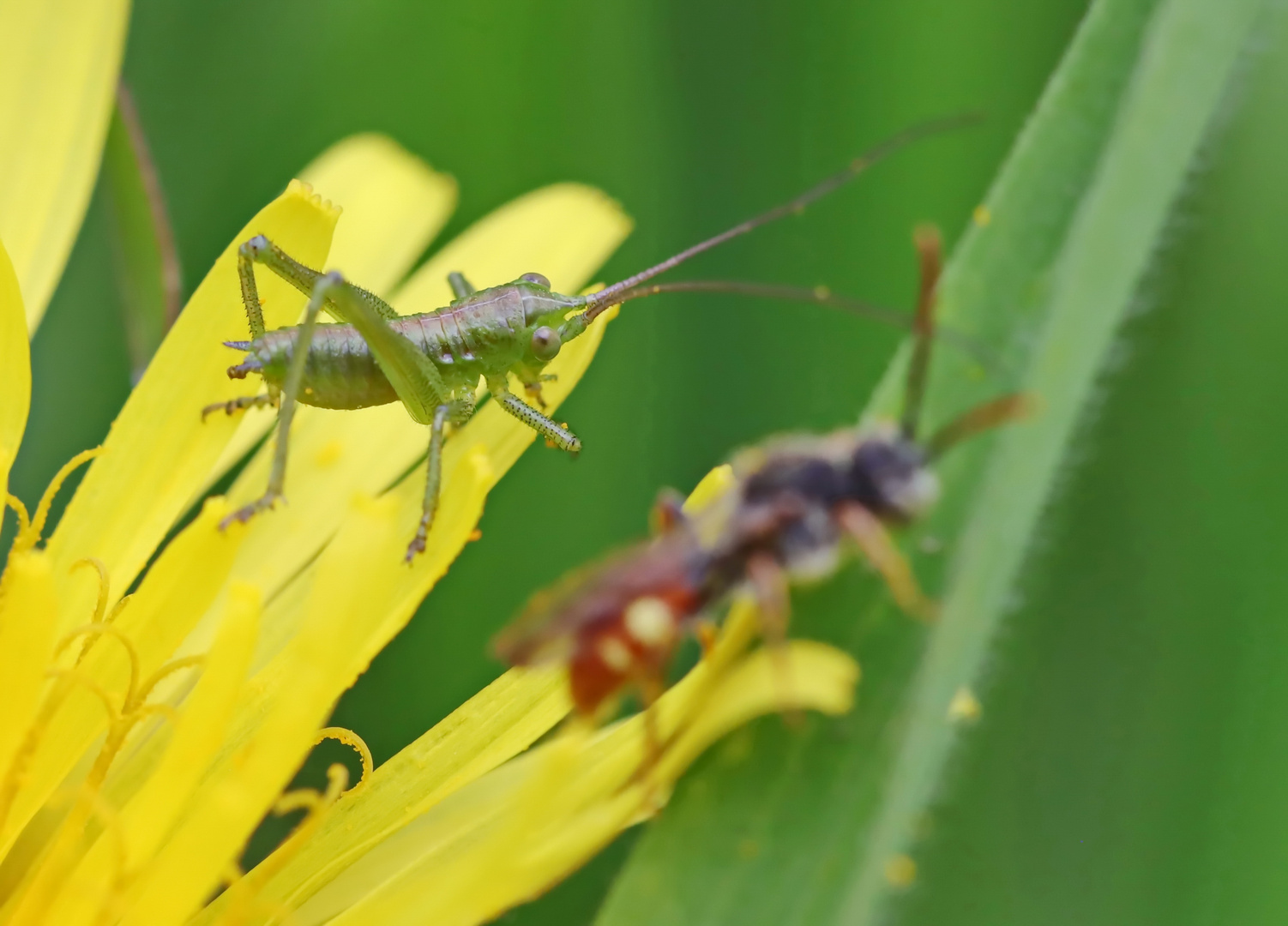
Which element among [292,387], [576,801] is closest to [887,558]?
[576,801]

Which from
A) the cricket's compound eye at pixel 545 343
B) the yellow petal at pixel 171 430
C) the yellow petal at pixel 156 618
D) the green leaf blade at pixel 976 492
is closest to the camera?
the green leaf blade at pixel 976 492

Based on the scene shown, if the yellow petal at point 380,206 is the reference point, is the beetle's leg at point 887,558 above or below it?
below

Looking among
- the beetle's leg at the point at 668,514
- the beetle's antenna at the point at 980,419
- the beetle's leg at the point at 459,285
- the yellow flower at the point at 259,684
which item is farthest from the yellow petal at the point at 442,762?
the beetle's leg at the point at 459,285

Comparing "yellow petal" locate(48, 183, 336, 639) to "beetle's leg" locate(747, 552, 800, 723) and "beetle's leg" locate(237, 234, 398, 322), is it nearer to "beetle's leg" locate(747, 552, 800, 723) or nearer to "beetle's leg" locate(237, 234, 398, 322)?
"beetle's leg" locate(237, 234, 398, 322)

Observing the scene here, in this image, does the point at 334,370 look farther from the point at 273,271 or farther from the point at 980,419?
the point at 980,419

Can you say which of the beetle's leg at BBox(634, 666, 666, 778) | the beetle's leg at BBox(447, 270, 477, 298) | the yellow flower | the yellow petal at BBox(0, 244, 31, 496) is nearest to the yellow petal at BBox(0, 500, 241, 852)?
the yellow flower

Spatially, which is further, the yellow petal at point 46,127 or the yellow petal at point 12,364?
the yellow petal at point 46,127

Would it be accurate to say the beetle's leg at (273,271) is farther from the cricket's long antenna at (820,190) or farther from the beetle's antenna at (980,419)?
the beetle's antenna at (980,419)

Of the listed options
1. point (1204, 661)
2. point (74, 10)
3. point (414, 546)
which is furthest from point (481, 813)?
point (74, 10)

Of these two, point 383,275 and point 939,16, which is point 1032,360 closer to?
point 939,16
